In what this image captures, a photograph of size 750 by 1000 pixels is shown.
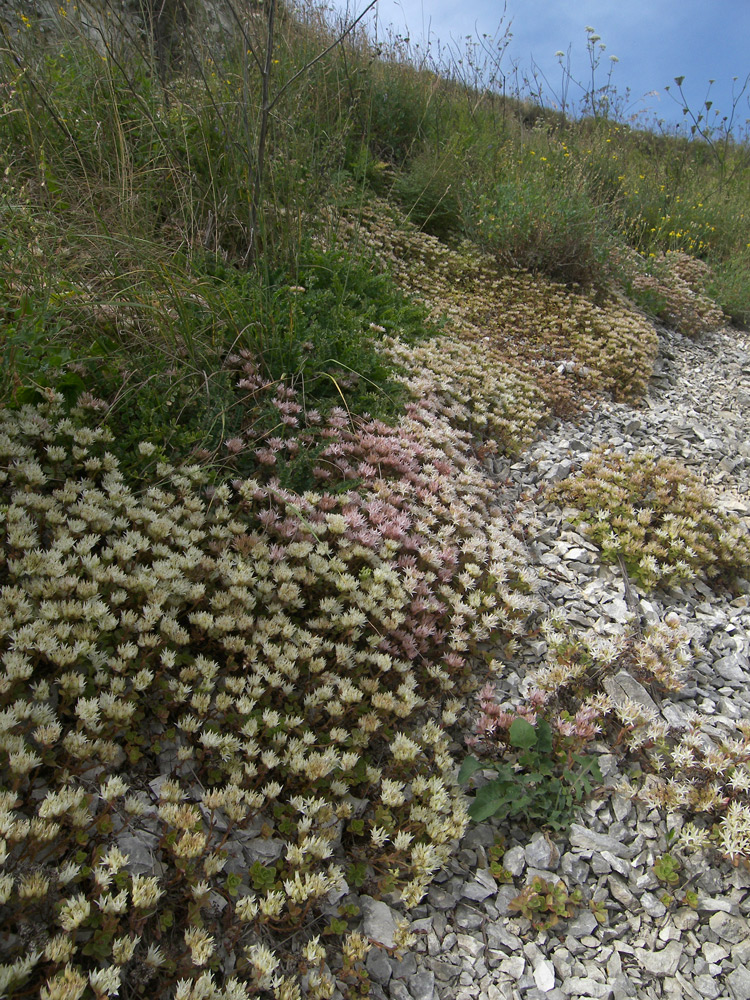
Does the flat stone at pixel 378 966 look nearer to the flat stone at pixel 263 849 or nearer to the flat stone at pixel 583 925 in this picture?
the flat stone at pixel 263 849

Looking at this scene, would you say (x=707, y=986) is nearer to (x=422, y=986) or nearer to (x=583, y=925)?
(x=583, y=925)

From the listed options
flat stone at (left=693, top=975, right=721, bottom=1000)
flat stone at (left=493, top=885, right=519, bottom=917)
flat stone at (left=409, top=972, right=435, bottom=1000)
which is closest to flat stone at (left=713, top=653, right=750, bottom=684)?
flat stone at (left=693, top=975, right=721, bottom=1000)

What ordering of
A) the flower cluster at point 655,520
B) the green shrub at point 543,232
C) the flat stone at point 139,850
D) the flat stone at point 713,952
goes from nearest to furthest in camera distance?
the flat stone at point 139,850 < the flat stone at point 713,952 < the flower cluster at point 655,520 < the green shrub at point 543,232

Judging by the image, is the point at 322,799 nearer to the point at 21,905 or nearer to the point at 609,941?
the point at 21,905

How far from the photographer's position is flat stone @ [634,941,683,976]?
2098mm

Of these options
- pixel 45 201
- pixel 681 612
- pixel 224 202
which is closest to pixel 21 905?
pixel 681 612

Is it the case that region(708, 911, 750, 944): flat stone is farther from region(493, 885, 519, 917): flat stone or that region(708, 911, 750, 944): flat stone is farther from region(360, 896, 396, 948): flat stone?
region(360, 896, 396, 948): flat stone

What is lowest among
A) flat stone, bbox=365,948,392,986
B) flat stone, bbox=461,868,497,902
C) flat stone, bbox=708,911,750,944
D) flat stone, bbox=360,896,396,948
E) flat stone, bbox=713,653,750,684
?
flat stone, bbox=365,948,392,986

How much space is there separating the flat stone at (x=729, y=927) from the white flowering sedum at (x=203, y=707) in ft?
3.20

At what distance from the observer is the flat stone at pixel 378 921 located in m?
2.01

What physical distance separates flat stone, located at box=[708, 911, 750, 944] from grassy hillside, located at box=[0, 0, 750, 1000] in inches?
22.6

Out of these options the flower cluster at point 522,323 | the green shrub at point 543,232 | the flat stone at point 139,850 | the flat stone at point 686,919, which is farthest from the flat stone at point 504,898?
the green shrub at point 543,232

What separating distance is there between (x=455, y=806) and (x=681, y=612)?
2093 millimetres

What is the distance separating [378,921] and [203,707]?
2.94ft
